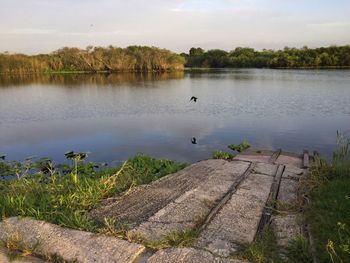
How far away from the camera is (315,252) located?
395 centimetres

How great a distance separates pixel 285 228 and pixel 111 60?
66.0 meters

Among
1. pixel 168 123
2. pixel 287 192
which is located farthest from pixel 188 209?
pixel 168 123

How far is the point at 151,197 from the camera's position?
6078mm

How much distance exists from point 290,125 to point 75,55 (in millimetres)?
59960

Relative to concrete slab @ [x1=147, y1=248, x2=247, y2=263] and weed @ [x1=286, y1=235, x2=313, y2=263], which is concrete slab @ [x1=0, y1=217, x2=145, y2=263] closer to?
concrete slab @ [x1=147, y1=248, x2=247, y2=263]

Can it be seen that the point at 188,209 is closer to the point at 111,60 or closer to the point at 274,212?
the point at 274,212

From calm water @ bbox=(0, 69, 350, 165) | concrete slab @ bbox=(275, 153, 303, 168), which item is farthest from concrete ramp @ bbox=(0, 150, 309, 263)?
calm water @ bbox=(0, 69, 350, 165)

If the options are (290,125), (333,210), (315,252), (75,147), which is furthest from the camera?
(290,125)

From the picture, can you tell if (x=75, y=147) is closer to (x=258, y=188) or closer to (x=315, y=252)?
(x=258, y=188)

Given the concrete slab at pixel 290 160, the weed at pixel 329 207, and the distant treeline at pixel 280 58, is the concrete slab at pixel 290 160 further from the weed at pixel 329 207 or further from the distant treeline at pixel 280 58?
the distant treeline at pixel 280 58

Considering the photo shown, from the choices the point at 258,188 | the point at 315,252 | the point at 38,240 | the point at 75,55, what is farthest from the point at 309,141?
the point at 75,55

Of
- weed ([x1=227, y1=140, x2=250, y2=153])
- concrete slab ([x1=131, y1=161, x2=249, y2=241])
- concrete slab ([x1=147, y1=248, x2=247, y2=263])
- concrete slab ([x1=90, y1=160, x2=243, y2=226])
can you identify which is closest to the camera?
concrete slab ([x1=147, y1=248, x2=247, y2=263])

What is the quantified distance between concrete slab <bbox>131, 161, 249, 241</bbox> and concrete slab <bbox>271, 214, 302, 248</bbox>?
1.01m

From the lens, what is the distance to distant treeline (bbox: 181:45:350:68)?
233ft
